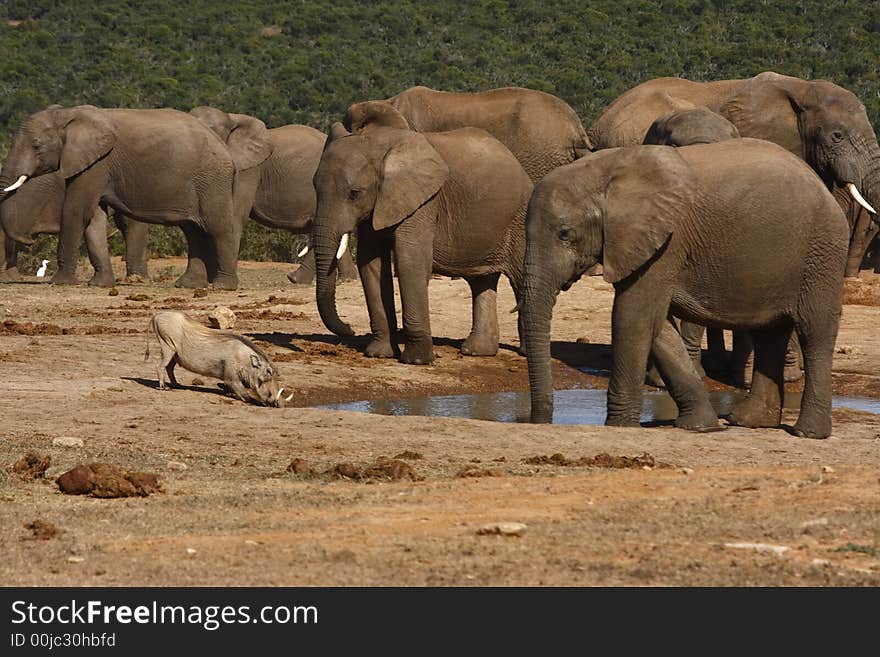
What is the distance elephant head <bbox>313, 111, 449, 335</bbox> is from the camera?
14.7 m

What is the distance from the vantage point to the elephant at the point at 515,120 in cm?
1845

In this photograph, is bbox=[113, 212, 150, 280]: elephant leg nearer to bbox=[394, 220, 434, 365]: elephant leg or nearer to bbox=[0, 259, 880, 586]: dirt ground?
bbox=[0, 259, 880, 586]: dirt ground

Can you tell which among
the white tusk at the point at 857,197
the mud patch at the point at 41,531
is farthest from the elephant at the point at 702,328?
the mud patch at the point at 41,531

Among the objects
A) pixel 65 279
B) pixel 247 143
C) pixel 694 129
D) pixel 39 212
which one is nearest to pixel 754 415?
pixel 694 129

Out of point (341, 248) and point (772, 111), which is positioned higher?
point (772, 111)

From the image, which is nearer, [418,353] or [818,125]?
[418,353]

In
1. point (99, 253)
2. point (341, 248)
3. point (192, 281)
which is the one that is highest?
point (341, 248)

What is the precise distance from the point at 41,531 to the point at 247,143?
1787 cm

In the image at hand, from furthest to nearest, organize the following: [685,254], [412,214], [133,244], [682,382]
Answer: [133,244], [412,214], [682,382], [685,254]

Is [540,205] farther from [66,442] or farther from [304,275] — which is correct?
[304,275]

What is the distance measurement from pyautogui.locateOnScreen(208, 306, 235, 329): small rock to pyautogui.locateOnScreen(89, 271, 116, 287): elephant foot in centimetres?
456

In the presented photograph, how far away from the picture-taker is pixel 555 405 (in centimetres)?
1394

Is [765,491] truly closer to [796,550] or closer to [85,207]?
[796,550]
